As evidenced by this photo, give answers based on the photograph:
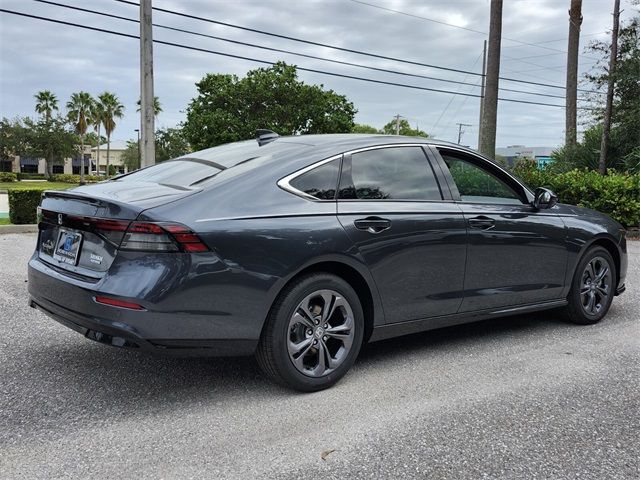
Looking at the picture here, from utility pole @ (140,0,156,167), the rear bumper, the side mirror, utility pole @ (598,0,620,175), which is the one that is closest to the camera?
the rear bumper

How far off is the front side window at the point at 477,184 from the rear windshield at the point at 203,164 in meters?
1.26

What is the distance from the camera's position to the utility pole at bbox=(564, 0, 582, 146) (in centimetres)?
2191

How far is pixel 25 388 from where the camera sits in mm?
3592

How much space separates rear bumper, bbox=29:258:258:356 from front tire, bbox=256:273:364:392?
16 cm

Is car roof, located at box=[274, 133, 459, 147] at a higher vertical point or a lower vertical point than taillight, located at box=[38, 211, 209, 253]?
higher

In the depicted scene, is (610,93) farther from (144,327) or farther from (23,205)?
(144,327)

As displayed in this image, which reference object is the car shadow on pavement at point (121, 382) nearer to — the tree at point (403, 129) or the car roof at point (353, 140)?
the car roof at point (353, 140)

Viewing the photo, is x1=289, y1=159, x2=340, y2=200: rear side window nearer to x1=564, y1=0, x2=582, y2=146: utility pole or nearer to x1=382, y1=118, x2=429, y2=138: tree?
x1=564, y1=0, x2=582, y2=146: utility pole

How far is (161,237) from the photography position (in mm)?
3104

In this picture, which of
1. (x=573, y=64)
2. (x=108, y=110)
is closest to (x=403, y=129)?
(x=108, y=110)

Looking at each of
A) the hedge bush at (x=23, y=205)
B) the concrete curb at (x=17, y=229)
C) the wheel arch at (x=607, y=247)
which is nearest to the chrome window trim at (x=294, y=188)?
the wheel arch at (x=607, y=247)

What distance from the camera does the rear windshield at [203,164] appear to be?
380 cm

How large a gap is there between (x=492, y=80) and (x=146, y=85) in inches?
415

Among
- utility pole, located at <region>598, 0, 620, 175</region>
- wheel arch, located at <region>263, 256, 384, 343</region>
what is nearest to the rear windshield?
wheel arch, located at <region>263, 256, 384, 343</region>
